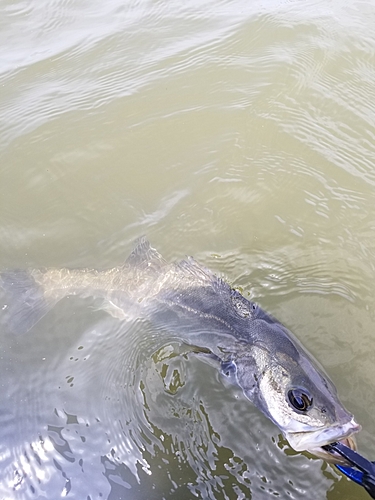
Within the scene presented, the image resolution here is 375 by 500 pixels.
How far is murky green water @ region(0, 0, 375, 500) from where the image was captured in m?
3.37

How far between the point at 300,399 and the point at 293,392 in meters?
0.07

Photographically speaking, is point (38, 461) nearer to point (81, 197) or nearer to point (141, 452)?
point (141, 452)

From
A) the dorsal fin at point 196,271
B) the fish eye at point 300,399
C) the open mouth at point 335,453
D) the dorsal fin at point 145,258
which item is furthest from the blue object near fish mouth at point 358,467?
the dorsal fin at point 145,258

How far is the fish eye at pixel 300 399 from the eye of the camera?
2.89m

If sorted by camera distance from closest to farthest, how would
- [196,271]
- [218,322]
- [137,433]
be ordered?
1. [137,433]
2. [218,322]
3. [196,271]

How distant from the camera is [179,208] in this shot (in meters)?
4.93

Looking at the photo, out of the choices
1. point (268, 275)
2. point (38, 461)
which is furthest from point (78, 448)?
point (268, 275)

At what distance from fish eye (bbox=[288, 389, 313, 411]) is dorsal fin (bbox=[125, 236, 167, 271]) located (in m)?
1.62

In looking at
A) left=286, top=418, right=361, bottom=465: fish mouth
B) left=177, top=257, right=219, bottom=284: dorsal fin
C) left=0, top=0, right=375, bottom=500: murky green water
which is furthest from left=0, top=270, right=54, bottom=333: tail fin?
left=286, top=418, right=361, bottom=465: fish mouth

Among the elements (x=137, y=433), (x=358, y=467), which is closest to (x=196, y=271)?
(x=137, y=433)

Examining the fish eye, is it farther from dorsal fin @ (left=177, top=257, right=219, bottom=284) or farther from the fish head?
dorsal fin @ (left=177, top=257, right=219, bottom=284)

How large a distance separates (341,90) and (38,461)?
17.2 ft

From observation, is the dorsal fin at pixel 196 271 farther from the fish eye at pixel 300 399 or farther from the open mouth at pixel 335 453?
the open mouth at pixel 335 453

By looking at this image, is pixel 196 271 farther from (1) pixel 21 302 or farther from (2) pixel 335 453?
(2) pixel 335 453
